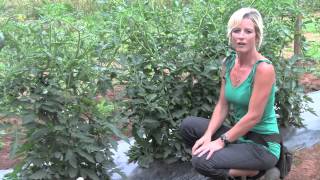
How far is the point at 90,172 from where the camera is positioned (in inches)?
139

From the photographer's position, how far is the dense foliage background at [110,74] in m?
3.29

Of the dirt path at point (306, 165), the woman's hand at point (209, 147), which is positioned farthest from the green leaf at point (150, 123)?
the dirt path at point (306, 165)

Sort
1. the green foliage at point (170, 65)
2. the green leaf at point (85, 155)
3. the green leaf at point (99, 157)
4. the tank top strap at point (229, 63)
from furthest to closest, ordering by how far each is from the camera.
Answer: the green foliage at point (170, 65)
the tank top strap at point (229, 63)
the green leaf at point (99, 157)
the green leaf at point (85, 155)

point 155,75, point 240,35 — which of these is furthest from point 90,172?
point 240,35

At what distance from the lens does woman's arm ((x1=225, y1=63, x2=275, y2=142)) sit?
129 inches

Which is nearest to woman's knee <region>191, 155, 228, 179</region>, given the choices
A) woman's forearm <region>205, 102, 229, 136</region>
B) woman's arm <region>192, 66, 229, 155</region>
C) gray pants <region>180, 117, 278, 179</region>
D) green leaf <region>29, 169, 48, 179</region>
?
gray pants <region>180, 117, 278, 179</region>

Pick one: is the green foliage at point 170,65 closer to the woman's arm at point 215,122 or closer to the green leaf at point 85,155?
the woman's arm at point 215,122

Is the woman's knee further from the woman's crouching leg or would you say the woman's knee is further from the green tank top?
the green tank top

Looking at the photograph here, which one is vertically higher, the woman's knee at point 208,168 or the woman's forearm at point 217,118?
the woman's forearm at point 217,118

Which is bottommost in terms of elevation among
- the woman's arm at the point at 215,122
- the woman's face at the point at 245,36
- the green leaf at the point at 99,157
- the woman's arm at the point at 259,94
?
the green leaf at the point at 99,157

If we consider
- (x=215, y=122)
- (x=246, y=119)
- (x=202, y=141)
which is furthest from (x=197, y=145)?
(x=246, y=119)

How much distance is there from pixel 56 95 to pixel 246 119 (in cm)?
111

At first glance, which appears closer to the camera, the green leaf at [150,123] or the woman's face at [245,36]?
the woman's face at [245,36]

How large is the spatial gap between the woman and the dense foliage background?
1.81 feet
